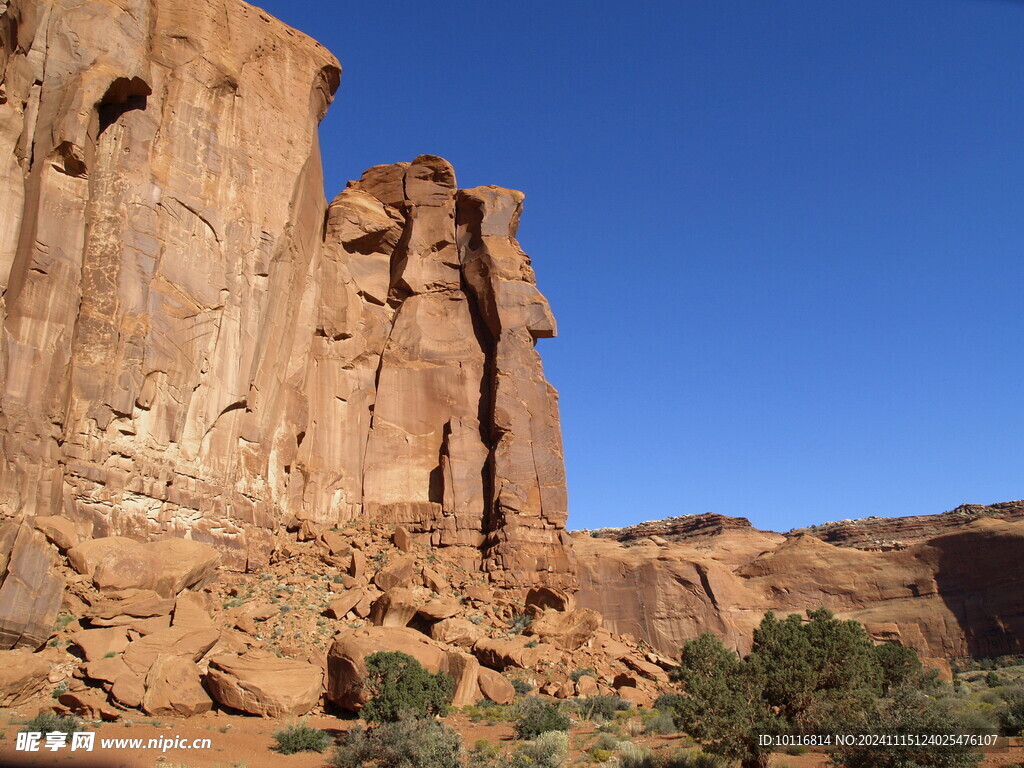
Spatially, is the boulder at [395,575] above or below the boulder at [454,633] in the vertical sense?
above

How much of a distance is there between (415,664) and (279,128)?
21699mm

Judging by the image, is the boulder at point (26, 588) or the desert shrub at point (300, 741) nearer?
the desert shrub at point (300, 741)

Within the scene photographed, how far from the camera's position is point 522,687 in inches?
1004

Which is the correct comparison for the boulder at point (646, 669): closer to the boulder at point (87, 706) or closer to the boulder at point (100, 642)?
the boulder at point (100, 642)

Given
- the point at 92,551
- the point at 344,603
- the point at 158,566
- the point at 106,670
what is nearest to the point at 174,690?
the point at 106,670

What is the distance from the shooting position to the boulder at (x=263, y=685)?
20.5 meters

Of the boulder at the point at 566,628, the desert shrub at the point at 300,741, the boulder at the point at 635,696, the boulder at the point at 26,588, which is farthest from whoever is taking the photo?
the boulder at the point at 566,628

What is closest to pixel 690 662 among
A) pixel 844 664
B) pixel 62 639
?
pixel 844 664

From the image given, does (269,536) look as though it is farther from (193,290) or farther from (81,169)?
(81,169)

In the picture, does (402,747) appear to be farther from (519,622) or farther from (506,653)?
(519,622)

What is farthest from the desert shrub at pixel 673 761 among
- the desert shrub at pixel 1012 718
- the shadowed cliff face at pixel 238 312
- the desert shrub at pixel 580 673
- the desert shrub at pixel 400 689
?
the shadowed cliff face at pixel 238 312

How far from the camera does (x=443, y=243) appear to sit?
4041cm

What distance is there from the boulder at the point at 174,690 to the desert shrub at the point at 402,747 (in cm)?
411

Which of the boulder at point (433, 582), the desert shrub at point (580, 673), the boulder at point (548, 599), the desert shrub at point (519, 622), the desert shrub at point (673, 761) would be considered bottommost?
the desert shrub at point (673, 761)
